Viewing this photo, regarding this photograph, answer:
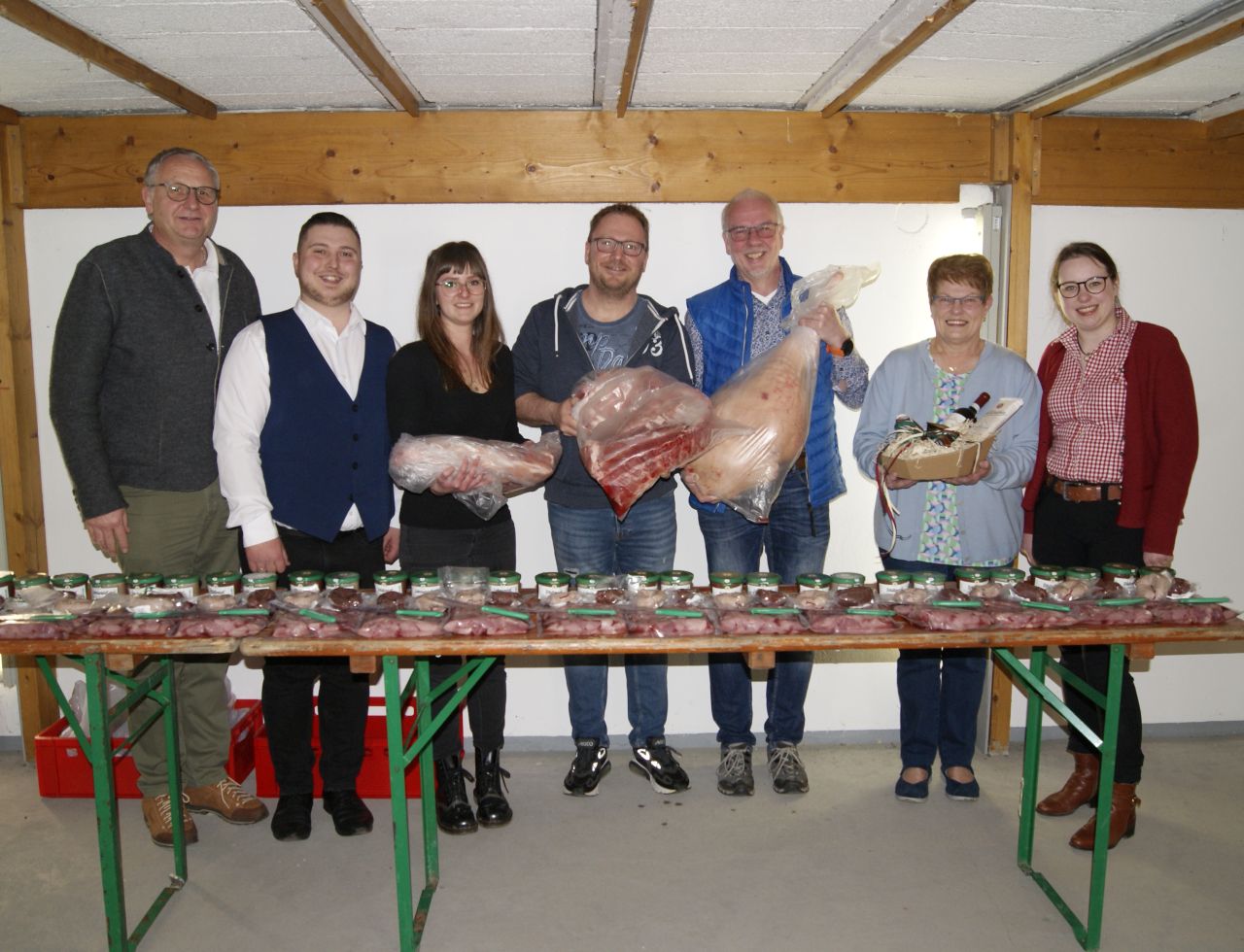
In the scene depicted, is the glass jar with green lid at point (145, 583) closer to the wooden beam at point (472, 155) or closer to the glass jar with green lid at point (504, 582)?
the glass jar with green lid at point (504, 582)

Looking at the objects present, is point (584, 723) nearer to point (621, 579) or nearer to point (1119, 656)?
point (621, 579)

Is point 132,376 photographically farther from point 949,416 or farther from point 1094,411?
point 1094,411

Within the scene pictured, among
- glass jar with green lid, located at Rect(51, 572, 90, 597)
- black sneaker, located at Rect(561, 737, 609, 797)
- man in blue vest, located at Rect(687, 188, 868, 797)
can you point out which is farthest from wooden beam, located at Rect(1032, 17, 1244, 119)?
glass jar with green lid, located at Rect(51, 572, 90, 597)

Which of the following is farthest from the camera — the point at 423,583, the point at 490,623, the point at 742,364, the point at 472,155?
the point at 472,155

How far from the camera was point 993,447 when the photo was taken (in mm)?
2924

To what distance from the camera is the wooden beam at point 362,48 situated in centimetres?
251

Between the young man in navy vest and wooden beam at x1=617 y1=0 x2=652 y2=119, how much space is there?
1030 mm

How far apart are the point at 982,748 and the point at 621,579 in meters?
2.06

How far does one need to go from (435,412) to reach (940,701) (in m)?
2.06

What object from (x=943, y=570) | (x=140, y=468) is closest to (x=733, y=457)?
(x=943, y=570)

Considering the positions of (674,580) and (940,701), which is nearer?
(674,580)

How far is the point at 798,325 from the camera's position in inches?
115

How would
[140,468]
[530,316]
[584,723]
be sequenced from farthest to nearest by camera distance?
[584,723] < [530,316] < [140,468]

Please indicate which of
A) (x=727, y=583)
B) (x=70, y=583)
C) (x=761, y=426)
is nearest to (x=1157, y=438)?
(x=761, y=426)
